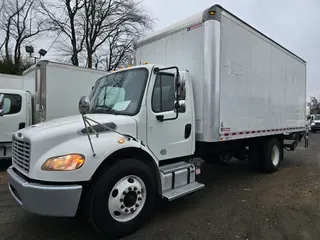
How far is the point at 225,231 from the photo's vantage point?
12.2ft

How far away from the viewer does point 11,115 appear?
25.0ft

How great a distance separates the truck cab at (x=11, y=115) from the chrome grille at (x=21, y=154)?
433cm

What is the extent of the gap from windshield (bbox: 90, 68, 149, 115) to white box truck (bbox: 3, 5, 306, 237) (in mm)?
19

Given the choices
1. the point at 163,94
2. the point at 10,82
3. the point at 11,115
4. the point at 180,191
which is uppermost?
the point at 10,82

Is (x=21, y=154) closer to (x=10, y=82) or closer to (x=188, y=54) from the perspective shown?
(x=188, y=54)

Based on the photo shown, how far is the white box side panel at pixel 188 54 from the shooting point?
4.73 meters

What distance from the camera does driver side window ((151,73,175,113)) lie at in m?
4.11

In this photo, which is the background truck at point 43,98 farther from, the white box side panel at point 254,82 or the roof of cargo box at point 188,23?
the white box side panel at point 254,82

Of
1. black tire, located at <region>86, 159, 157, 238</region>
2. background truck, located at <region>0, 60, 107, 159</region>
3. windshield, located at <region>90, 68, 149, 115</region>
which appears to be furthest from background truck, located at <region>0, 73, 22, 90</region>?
black tire, located at <region>86, 159, 157, 238</region>

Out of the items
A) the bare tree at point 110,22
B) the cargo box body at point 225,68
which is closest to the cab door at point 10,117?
the cargo box body at point 225,68

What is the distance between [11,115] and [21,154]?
4976 millimetres

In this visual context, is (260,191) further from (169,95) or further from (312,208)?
(169,95)

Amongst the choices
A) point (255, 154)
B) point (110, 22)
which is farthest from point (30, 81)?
point (110, 22)

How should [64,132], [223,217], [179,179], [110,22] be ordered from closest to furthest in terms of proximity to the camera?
[64,132]
[223,217]
[179,179]
[110,22]
